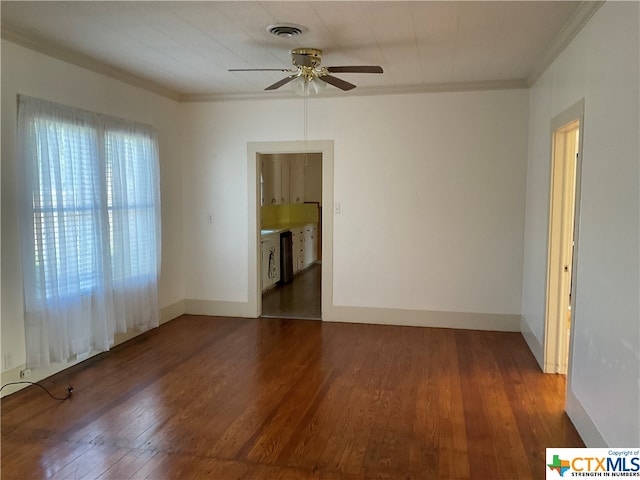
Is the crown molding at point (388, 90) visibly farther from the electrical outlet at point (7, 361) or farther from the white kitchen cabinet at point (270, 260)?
the electrical outlet at point (7, 361)

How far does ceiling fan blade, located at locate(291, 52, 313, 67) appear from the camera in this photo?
12.0 feet

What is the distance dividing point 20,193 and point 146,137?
1665 millimetres

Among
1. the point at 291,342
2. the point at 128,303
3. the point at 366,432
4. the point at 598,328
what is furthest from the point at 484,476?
the point at 128,303

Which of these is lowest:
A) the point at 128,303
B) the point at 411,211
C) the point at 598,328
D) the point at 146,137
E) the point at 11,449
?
the point at 11,449

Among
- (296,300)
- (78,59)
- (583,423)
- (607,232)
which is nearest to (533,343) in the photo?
(583,423)

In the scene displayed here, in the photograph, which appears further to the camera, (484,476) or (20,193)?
(20,193)

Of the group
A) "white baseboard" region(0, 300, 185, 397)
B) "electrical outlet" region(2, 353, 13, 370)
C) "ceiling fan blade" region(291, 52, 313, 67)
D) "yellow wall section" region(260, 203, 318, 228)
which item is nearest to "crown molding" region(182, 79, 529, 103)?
"ceiling fan blade" region(291, 52, 313, 67)

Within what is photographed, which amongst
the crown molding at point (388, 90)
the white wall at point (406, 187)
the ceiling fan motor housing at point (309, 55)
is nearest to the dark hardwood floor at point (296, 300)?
the white wall at point (406, 187)

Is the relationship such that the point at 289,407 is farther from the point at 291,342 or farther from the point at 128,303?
the point at 128,303

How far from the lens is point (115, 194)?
175 inches

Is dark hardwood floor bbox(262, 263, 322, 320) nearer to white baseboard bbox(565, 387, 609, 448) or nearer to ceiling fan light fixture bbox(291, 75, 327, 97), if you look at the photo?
ceiling fan light fixture bbox(291, 75, 327, 97)

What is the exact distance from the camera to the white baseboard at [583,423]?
2.63m

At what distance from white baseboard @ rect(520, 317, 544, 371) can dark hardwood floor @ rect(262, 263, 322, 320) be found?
2.25 meters

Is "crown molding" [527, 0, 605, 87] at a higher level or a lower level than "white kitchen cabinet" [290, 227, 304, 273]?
higher
